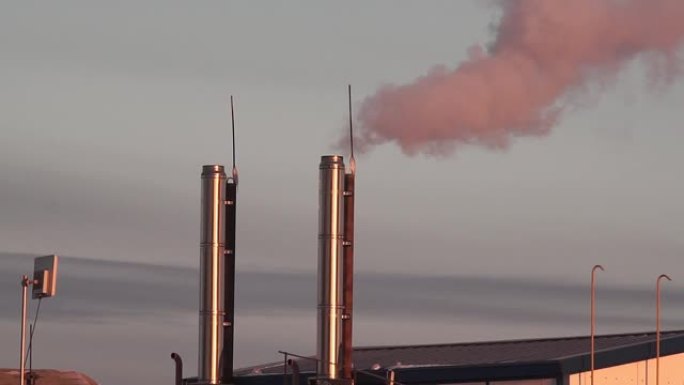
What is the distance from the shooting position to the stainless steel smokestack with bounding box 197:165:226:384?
52844mm

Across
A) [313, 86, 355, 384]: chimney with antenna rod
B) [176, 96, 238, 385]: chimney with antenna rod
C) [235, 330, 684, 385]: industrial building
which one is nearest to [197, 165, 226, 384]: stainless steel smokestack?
[176, 96, 238, 385]: chimney with antenna rod

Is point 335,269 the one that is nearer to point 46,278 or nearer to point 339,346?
point 339,346

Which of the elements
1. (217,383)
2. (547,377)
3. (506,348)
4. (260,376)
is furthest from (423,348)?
(217,383)

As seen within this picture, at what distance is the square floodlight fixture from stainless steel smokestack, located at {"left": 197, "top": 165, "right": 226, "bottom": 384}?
6184 mm

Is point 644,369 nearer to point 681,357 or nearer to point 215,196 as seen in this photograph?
point 681,357

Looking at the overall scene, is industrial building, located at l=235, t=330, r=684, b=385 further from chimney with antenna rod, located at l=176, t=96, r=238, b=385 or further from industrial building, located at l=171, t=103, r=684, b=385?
chimney with antenna rod, located at l=176, t=96, r=238, b=385

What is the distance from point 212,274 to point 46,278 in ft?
21.5

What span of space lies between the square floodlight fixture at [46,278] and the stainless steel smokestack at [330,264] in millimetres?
8658

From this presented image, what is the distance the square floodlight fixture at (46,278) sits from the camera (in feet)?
160

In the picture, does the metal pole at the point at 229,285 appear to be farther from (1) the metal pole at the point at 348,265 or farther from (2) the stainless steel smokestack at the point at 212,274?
(1) the metal pole at the point at 348,265

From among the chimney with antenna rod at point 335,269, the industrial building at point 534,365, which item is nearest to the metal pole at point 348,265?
the chimney with antenna rod at point 335,269

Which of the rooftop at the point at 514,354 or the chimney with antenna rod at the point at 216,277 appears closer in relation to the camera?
the chimney with antenna rod at the point at 216,277

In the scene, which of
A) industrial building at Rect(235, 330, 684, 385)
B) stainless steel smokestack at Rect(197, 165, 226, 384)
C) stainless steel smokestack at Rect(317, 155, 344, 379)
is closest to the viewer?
stainless steel smokestack at Rect(317, 155, 344, 379)

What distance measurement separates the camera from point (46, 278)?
160ft
